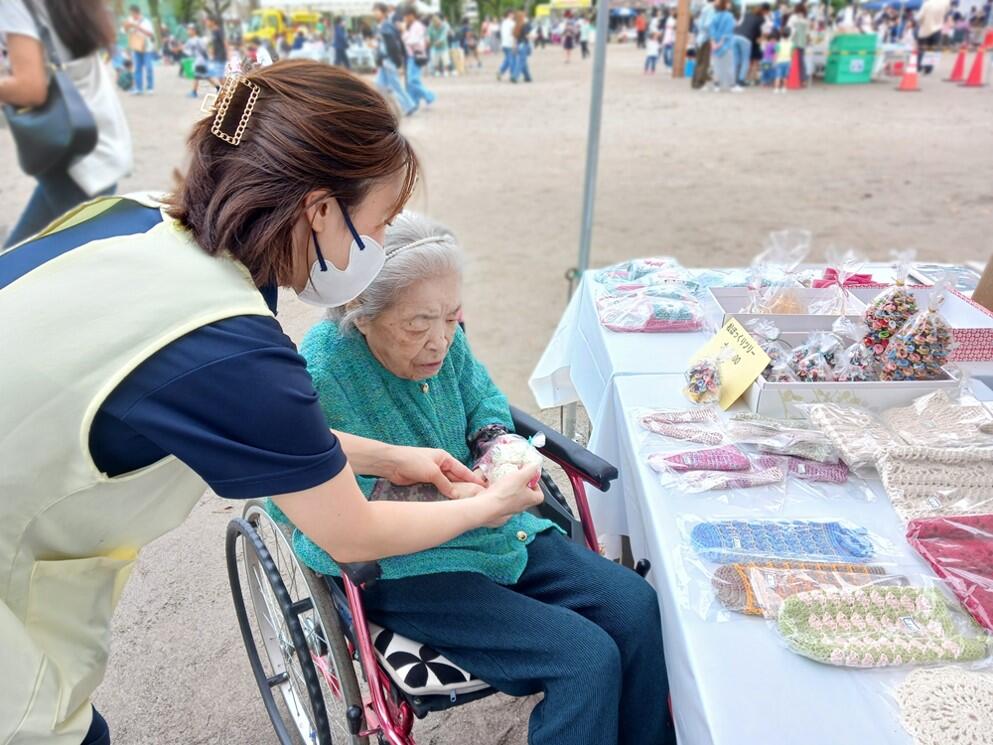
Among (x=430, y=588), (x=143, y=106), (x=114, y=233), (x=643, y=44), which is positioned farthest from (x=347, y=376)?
(x=643, y=44)

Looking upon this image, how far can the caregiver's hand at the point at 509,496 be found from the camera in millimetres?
1307

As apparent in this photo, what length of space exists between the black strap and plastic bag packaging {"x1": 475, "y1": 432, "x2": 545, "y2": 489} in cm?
225

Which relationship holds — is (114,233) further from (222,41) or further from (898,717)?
(222,41)

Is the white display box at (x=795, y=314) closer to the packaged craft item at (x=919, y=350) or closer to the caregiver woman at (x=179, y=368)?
the packaged craft item at (x=919, y=350)

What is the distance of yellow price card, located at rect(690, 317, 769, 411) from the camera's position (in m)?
1.59

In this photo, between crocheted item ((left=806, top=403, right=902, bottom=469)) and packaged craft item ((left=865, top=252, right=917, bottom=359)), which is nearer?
crocheted item ((left=806, top=403, right=902, bottom=469))

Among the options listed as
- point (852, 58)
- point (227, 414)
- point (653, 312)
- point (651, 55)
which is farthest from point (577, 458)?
point (651, 55)

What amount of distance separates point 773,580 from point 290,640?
1.14 m

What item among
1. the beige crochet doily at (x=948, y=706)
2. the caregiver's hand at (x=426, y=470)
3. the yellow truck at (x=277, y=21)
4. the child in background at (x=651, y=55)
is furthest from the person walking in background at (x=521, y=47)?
the beige crochet doily at (x=948, y=706)

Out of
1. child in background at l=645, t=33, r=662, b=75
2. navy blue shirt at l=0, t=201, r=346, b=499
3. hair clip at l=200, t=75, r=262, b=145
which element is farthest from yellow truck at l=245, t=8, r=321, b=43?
navy blue shirt at l=0, t=201, r=346, b=499

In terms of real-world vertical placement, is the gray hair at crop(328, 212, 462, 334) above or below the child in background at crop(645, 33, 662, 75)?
above

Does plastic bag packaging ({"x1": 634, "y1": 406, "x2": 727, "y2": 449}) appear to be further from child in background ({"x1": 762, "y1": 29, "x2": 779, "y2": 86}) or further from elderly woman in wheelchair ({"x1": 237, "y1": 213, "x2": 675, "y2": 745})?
child in background ({"x1": 762, "y1": 29, "x2": 779, "y2": 86})

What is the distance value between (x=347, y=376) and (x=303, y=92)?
0.65 m

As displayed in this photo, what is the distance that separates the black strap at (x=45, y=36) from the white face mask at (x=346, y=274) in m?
2.10
